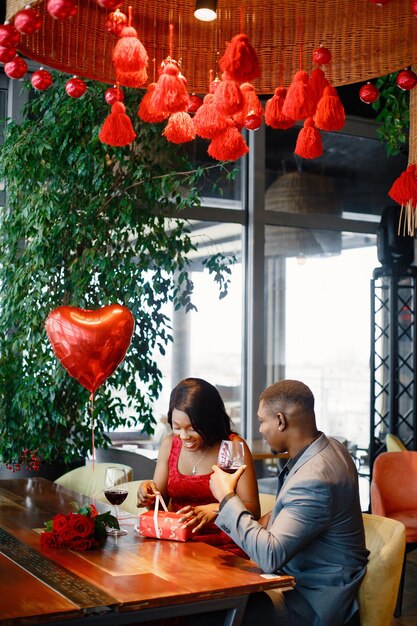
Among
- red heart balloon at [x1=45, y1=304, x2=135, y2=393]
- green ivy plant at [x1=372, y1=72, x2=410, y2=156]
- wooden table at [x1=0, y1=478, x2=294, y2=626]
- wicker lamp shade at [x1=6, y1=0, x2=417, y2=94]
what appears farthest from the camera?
green ivy plant at [x1=372, y1=72, x2=410, y2=156]

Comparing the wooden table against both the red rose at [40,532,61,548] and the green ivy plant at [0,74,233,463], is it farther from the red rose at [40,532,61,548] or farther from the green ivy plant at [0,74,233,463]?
the green ivy plant at [0,74,233,463]

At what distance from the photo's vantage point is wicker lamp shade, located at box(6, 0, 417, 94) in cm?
249

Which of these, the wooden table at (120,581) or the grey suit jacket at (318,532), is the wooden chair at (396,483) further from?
the wooden table at (120,581)

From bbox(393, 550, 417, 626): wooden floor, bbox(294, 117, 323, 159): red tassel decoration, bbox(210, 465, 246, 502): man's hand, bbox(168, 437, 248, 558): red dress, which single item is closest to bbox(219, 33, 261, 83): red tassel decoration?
bbox(294, 117, 323, 159): red tassel decoration

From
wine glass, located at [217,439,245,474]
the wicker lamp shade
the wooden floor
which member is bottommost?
the wooden floor

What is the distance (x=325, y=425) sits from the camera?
286 inches

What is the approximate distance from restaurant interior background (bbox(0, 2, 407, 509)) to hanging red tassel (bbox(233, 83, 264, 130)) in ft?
11.4

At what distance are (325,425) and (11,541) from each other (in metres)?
4.90

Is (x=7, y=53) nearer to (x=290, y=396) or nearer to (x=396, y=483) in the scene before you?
(x=290, y=396)

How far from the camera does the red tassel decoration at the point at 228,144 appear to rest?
2.90m

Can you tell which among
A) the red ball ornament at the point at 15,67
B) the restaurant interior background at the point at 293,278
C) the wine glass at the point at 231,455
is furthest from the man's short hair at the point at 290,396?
the restaurant interior background at the point at 293,278

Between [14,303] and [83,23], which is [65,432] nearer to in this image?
[14,303]

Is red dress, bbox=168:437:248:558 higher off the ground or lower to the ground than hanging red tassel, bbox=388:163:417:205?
lower

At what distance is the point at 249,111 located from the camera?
9.80ft
